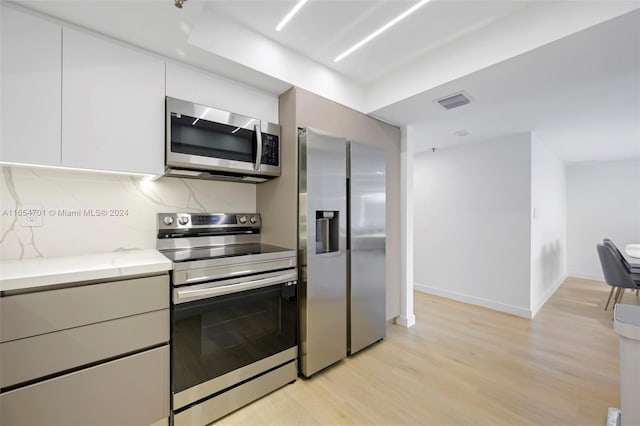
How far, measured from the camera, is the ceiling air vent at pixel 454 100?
2.27 metres

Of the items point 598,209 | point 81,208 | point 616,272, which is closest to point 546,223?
point 616,272

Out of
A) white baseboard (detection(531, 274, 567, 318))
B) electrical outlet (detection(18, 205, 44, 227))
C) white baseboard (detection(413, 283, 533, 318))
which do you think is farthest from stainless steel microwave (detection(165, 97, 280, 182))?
white baseboard (detection(531, 274, 567, 318))

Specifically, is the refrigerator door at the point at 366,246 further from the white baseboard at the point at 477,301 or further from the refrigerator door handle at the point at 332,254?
the white baseboard at the point at 477,301

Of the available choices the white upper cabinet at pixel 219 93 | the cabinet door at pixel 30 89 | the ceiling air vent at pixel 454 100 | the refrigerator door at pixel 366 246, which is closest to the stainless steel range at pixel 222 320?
the refrigerator door at pixel 366 246

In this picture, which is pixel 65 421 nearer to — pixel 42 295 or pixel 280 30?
pixel 42 295

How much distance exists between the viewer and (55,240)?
1632 mm

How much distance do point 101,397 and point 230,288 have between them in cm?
76

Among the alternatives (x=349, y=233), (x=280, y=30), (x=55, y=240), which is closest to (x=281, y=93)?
(x=280, y=30)

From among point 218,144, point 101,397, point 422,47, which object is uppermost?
point 422,47

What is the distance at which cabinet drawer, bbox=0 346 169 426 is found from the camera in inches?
45.7

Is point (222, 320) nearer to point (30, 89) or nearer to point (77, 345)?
point (77, 345)

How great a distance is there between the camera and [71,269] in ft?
4.16

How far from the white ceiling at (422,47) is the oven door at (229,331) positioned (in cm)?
151

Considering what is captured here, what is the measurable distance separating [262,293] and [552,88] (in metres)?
2.78
